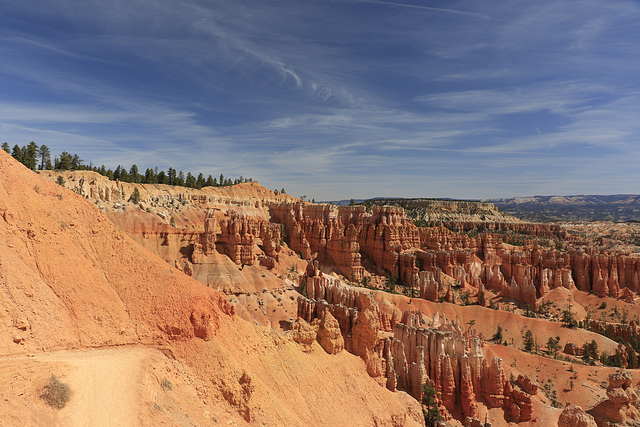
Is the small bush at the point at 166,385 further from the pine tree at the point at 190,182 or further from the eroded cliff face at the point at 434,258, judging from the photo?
the pine tree at the point at 190,182

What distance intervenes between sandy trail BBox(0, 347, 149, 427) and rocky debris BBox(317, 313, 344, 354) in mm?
12530

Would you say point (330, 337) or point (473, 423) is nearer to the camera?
point (330, 337)

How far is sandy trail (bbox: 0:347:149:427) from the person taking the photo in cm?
1070

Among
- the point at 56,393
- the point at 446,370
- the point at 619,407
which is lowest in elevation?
the point at 619,407

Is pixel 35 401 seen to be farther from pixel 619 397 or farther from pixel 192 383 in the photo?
pixel 619 397

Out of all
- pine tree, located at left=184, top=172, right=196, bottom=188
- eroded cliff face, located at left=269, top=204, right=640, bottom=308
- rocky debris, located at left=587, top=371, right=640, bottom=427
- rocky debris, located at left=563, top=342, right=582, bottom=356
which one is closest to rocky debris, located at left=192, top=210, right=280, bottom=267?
eroded cliff face, located at left=269, top=204, right=640, bottom=308

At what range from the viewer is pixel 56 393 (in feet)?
34.8

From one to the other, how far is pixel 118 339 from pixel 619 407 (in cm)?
3520

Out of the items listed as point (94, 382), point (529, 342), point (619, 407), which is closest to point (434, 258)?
point (529, 342)

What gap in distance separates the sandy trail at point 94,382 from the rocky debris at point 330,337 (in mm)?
12530

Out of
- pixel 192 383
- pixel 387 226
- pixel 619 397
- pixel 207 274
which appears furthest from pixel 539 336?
pixel 192 383

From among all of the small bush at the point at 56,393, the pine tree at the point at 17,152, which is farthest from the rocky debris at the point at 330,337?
the pine tree at the point at 17,152

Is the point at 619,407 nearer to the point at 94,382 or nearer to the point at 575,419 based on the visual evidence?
the point at 575,419

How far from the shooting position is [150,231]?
57.0m
